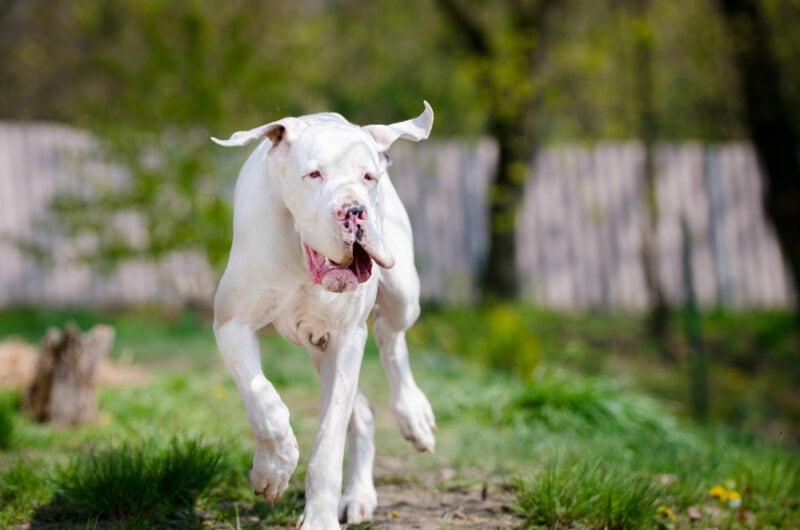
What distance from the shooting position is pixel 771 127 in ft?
28.1

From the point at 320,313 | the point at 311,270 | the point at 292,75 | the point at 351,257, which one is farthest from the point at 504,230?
the point at 351,257

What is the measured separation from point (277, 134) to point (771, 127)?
22.6 ft

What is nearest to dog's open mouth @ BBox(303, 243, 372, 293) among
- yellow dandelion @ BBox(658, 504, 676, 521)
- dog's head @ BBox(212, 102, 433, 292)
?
dog's head @ BBox(212, 102, 433, 292)

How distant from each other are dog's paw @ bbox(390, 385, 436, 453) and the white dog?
0.32 meters

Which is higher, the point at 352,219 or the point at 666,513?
the point at 352,219

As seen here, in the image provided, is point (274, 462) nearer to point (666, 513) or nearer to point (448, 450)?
point (666, 513)

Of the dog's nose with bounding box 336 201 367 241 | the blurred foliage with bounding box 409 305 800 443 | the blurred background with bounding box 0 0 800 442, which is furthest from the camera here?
the blurred background with bounding box 0 0 800 442

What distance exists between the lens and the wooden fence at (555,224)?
36.8 feet

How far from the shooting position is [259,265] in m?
2.98

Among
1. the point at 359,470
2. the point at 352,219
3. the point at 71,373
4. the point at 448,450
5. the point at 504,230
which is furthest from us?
the point at 504,230

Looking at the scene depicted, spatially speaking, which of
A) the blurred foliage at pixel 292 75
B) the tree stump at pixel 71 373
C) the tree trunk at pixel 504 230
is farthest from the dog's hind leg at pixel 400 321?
the tree trunk at pixel 504 230

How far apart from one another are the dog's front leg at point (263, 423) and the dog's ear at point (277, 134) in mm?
629

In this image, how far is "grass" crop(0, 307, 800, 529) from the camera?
3402mm

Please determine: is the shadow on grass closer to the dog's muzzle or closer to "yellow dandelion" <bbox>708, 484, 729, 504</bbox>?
the dog's muzzle
